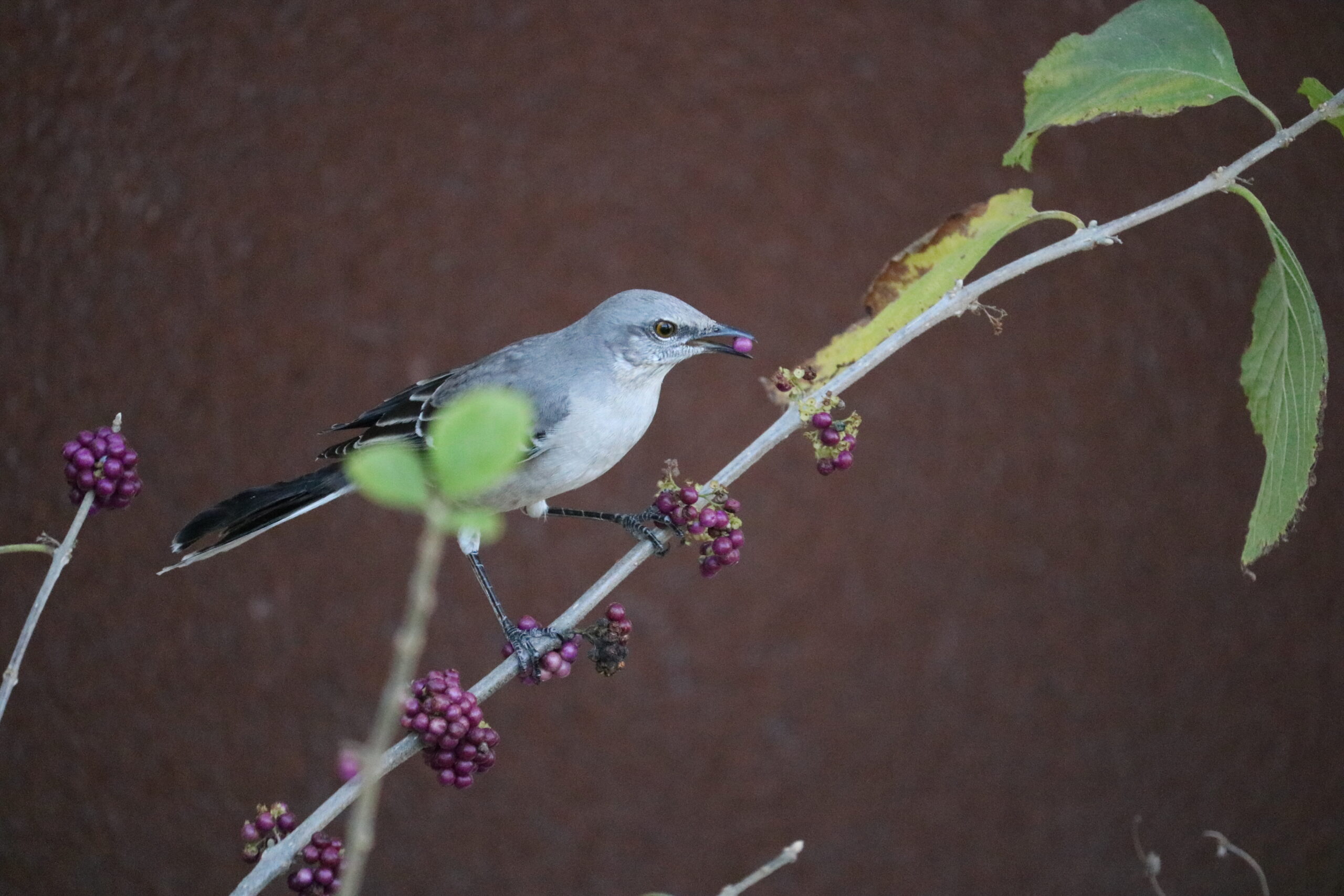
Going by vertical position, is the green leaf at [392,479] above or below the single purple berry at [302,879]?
below

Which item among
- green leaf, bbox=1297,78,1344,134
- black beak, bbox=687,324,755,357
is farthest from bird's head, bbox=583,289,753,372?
green leaf, bbox=1297,78,1344,134

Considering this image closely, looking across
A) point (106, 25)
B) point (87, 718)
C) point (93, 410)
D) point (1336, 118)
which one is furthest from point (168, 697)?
point (1336, 118)

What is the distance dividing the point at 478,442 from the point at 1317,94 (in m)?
1.20

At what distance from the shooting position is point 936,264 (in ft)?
4.17

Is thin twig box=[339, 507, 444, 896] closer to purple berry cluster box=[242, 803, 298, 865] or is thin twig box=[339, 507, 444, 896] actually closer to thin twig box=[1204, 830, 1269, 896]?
purple berry cluster box=[242, 803, 298, 865]

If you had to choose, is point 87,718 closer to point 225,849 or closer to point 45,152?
point 225,849

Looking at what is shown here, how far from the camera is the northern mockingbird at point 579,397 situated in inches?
63.0

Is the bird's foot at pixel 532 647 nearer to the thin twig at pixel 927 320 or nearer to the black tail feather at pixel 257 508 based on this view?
the thin twig at pixel 927 320

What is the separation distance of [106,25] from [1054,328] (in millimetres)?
2290

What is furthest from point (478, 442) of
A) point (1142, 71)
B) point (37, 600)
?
point (1142, 71)

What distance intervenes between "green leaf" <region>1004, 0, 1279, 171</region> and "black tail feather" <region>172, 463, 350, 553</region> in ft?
3.18

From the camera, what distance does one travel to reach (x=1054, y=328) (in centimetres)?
301

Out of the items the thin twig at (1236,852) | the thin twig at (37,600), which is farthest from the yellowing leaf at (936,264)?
the thin twig at (37,600)

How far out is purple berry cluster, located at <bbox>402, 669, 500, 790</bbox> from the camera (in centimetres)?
112
